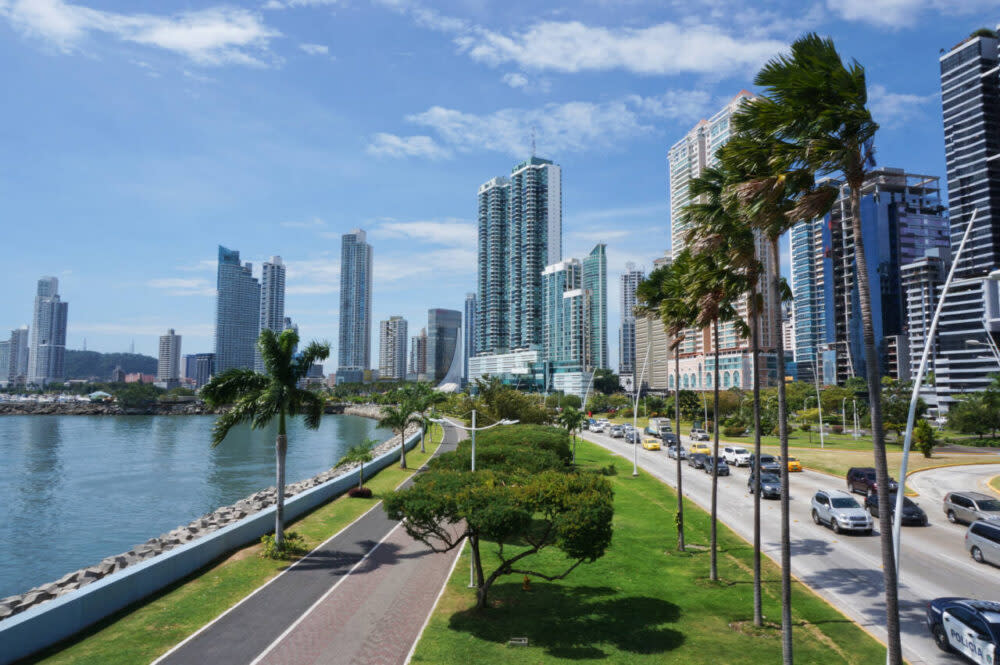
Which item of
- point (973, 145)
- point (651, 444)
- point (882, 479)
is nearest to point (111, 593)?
point (882, 479)

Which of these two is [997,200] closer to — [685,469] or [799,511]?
[685,469]

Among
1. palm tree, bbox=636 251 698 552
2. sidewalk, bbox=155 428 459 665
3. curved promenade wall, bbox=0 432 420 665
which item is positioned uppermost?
palm tree, bbox=636 251 698 552

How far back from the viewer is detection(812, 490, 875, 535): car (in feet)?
85.1

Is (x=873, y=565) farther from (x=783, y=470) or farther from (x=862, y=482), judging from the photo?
(x=862, y=482)

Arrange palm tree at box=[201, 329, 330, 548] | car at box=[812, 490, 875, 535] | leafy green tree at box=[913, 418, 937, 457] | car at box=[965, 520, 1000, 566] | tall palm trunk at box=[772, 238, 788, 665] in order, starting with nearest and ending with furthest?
tall palm trunk at box=[772, 238, 788, 665] → car at box=[965, 520, 1000, 566] → palm tree at box=[201, 329, 330, 548] → car at box=[812, 490, 875, 535] → leafy green tree at box=[913, 418, 937, 457]

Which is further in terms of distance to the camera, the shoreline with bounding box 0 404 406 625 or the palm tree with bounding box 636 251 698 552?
the palm tree with bounding box 636 251 698 552

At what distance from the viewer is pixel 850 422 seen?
98000 millimetres

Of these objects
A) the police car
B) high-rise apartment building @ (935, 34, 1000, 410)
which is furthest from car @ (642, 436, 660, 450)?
high-rise apartment building @ (935, 34, 1000, 410)

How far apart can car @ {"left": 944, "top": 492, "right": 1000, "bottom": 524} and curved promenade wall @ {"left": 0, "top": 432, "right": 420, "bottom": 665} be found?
3225cm

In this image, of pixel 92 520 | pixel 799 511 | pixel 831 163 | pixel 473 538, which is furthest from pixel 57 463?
pixel 831 163

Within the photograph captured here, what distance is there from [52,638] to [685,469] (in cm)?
4415

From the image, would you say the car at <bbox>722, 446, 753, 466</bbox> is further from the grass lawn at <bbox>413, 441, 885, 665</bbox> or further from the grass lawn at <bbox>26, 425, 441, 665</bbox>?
the grass lawn at <bbox>26, 425, 441, 665</bbox>

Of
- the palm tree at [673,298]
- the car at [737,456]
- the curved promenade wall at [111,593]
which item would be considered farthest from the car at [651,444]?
the curved promenade wall at [111,593]

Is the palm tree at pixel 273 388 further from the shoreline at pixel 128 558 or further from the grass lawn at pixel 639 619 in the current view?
the grass lawn at pixel 639 619
